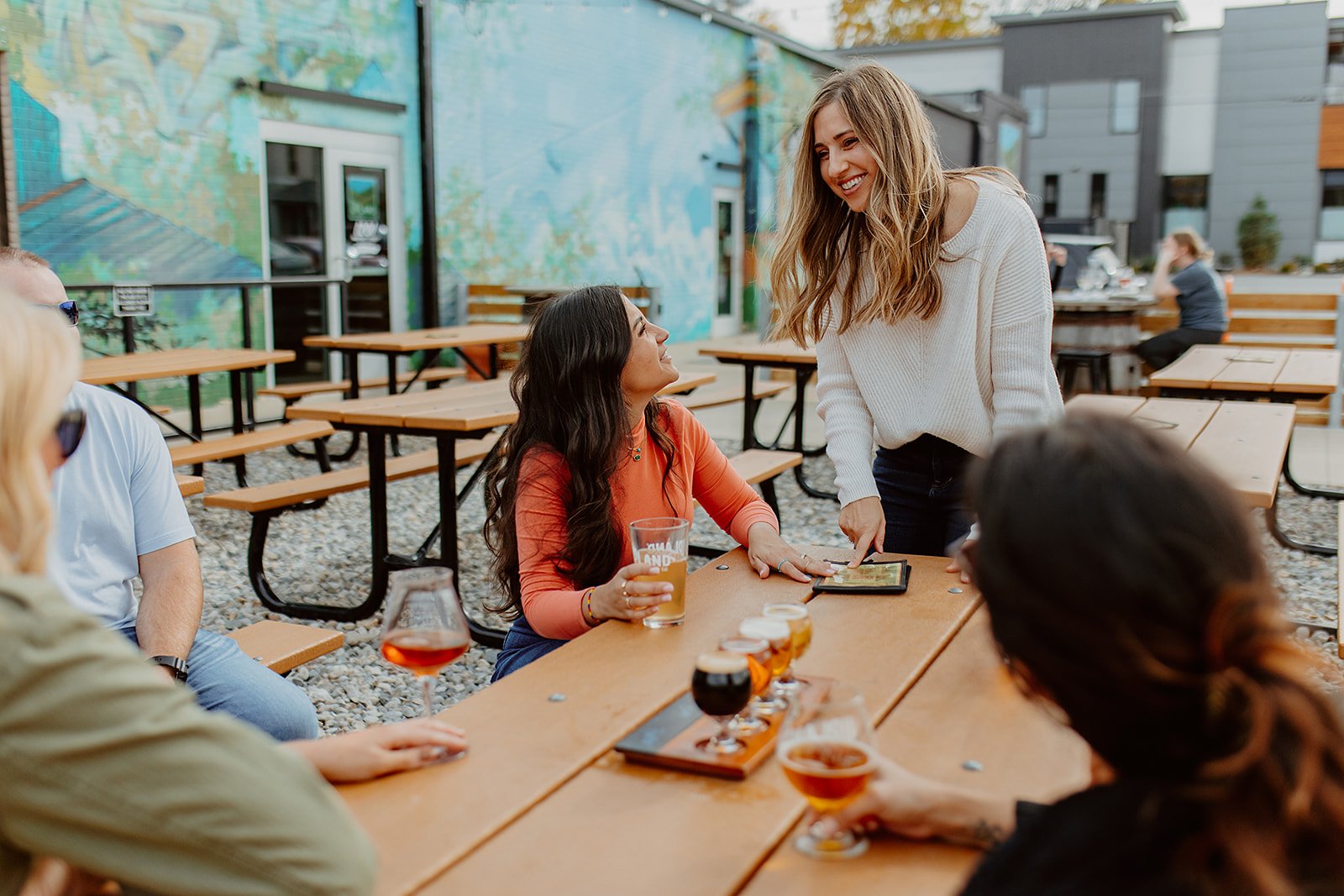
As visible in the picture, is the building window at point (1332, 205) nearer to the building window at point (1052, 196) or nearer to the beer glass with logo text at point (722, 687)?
the building window at point (1052, 196)

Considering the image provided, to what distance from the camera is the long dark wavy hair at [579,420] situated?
7.41 feet

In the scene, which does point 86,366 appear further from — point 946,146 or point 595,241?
point 946,146

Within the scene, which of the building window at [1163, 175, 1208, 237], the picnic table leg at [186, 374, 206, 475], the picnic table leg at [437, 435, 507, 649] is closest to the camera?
the picnic table leg at [437, 435, 507, 649]

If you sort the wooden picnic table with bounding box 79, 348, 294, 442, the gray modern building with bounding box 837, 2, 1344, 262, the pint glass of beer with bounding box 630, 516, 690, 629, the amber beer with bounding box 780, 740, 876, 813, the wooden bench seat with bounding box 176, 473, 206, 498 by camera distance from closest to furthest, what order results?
the amber beer with bounding box 780, 740, 876, 813
the pint glass of beer with bounding box 630, 516, 690, 629
the wooden bench seat with bounding box 176, 473, 206, 498
the wooden picnic table with bounding box 79, 348, 294, 442
the gray modern building with bounding box 837, 2, 1344, 262

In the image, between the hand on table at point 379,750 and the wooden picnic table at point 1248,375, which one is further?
the wooden picnic table at point 1248,375

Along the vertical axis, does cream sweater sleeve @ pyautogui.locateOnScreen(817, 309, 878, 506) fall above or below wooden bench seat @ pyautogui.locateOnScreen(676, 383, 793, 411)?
above

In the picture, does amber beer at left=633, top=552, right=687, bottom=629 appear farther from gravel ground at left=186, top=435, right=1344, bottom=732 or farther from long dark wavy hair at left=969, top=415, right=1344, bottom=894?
gravel ground at left=186, top=435, right=1344, bottom=732

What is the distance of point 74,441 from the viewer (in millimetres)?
1312

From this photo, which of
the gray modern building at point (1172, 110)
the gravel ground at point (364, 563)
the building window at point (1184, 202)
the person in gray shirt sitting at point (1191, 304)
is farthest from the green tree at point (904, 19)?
the gravel ground at point (364, 563)

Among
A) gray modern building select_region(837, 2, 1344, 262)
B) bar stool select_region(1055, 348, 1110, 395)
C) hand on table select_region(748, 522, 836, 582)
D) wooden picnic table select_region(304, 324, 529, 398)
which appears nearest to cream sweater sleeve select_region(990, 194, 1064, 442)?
hand on table select_region(748, 522, 836, 582)

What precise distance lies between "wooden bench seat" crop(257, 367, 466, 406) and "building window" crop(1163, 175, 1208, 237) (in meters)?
21.7

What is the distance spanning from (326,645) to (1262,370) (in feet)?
17.2

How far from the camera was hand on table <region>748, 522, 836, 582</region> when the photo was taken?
2320 millimetres

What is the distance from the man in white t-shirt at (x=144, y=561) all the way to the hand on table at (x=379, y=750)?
3.14 feet
